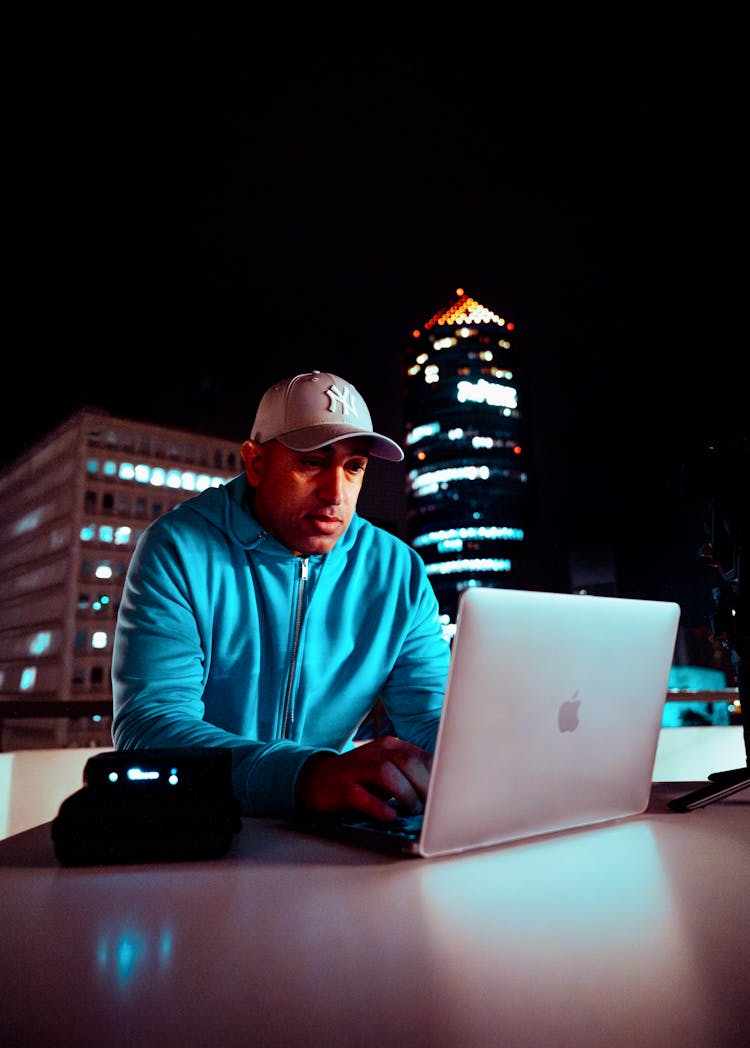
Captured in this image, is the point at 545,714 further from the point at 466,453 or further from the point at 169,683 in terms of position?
the point at 466,453

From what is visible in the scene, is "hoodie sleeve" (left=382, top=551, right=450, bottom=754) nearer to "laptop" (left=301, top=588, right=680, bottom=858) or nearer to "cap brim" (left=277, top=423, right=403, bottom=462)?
"cap brim" (left=277, top=423, right=403, bottom=462)

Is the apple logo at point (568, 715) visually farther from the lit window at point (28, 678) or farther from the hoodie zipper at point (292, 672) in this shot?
the lit window at point (28, 678)

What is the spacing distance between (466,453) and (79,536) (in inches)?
1095

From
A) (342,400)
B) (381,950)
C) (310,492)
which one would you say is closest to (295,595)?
(310,492)

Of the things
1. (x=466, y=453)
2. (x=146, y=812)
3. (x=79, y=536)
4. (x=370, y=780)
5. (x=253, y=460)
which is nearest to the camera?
(x=146, y=812)

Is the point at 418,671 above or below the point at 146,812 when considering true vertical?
above

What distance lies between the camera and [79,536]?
41.3 m

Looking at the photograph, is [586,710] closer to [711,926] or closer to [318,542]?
[711,926]

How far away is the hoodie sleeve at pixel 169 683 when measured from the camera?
3.11 ft

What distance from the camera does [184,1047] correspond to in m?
0.33

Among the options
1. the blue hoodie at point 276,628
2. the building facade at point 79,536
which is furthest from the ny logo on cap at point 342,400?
the building facade at point 79,536

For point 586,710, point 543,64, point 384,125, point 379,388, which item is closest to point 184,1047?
point 586,710

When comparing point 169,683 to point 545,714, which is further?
point 169,683

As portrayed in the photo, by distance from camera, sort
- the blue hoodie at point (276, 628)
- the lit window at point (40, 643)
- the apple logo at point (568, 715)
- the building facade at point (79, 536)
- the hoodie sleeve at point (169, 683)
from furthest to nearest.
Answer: the lit window at point (40, 643), the building facade at point (79, 536), the blue hoodie at point (276, 628), the hoodie sleeve at point (169, 683), the apple logo at point (568, 715)
